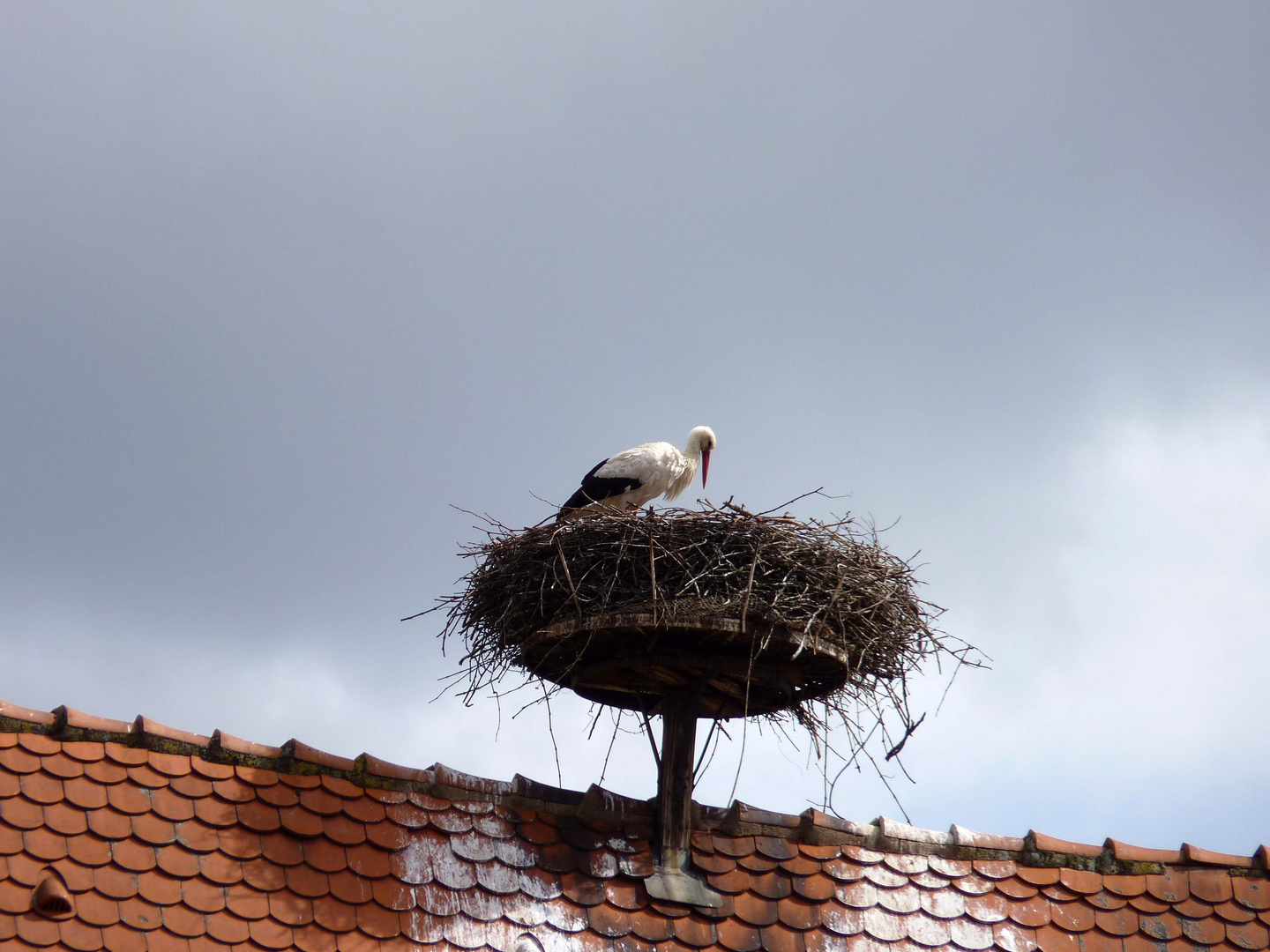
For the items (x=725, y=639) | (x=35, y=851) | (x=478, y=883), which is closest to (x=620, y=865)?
(x=478, y=883)

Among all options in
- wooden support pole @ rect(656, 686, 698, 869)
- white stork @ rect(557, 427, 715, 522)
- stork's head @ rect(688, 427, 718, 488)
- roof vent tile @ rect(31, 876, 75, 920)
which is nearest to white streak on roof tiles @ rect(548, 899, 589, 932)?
wooden support pole @ rect(656, 686, 698, 869)

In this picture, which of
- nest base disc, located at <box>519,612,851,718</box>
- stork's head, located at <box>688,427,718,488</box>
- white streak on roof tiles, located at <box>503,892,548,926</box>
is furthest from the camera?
stork's head, located at <box>688,427,718,488</box>

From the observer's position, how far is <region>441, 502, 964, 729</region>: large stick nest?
557cm

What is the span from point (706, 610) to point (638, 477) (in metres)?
2.47

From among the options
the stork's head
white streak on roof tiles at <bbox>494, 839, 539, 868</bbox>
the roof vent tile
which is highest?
the stork's head

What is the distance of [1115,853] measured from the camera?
5895mm

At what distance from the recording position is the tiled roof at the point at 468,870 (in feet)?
14.8

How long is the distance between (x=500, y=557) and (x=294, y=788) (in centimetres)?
156

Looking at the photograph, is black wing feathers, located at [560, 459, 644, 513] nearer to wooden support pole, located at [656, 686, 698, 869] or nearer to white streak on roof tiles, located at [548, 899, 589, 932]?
wooden support pole, located at [656, 686, 698, 869]

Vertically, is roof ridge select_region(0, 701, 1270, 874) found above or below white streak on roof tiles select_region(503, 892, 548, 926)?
above

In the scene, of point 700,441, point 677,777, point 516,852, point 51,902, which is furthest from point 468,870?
point 700,441

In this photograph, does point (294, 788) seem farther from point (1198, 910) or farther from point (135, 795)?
point (1198, 910)

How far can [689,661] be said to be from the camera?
5.71 meters

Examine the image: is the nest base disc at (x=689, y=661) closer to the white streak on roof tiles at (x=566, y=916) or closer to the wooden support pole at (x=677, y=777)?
the wooden support pole at (x=677, y=777)
